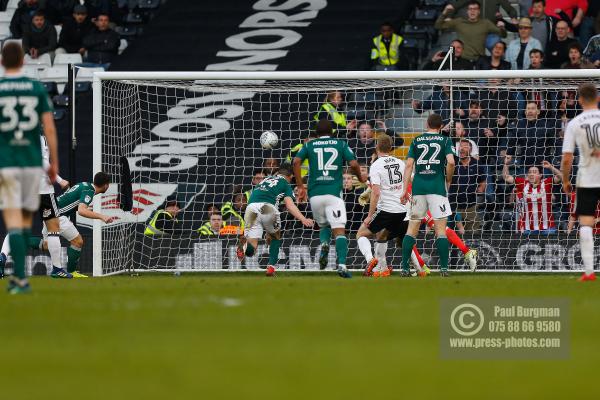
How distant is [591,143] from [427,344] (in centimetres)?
674

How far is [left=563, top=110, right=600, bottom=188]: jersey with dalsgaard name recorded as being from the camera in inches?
541

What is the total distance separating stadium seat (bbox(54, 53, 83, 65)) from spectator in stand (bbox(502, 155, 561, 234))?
9598mm

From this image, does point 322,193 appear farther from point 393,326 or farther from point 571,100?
point 393,326

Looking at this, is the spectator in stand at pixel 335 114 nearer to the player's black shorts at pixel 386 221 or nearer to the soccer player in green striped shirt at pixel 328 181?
the player's black shorts at pixel 386 221

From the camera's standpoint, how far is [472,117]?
20.1 metres

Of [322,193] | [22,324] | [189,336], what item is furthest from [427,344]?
[322,193]

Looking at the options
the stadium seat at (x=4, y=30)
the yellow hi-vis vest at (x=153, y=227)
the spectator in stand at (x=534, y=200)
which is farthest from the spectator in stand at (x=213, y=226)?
the stadium seat at (x=4, y=30)

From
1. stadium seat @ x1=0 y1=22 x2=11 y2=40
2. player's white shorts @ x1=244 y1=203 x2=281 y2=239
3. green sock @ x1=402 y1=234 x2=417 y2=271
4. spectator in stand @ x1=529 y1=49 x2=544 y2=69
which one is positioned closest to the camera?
green sock @ x1=402 y1=234 x2=417 y2=271

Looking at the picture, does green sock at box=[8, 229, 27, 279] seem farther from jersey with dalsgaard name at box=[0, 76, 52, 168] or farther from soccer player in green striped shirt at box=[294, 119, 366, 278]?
soccer player in green striped shirt at box=[294, 119, 366, 278]

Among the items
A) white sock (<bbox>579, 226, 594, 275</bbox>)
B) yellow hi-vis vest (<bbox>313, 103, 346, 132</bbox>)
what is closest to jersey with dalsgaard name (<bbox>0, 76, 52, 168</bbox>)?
white sock (<bbox>579, 226, 594, 275</bbox>)

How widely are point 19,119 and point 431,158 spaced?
671 cm

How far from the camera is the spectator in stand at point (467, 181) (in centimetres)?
1977

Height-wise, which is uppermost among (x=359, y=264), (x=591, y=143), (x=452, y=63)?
(x=452, y=63)

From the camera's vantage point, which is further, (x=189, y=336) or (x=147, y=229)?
(x=147, y=229)
